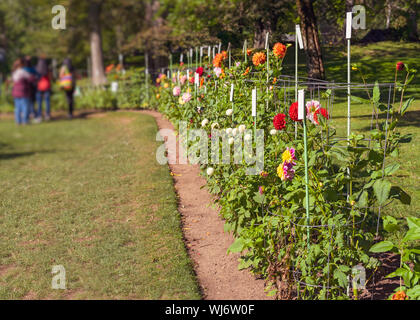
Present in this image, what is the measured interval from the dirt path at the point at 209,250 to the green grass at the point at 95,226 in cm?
12

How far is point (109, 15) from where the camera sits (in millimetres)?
25469

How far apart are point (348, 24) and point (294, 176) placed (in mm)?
1248

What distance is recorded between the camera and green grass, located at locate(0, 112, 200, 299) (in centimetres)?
401

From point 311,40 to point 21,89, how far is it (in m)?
8.28

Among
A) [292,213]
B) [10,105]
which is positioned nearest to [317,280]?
[292,213]

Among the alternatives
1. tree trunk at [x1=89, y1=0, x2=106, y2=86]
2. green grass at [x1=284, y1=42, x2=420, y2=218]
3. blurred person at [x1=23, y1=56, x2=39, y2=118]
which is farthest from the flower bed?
tree trunk at [x1=89, y1=0, x2=106, y2=86]

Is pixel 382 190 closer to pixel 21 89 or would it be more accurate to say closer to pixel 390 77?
pixel 390 77

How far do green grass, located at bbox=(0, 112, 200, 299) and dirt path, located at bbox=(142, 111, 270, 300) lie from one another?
0.12 meters

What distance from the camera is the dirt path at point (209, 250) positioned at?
391cm

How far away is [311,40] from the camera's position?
7680 mm

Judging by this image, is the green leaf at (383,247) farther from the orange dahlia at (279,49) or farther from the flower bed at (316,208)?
the orange dahlia at (279,49)

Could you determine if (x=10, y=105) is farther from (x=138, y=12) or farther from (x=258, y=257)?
(x=258, y=257)

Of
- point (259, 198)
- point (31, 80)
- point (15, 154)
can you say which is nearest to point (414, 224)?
point (259, 198)
